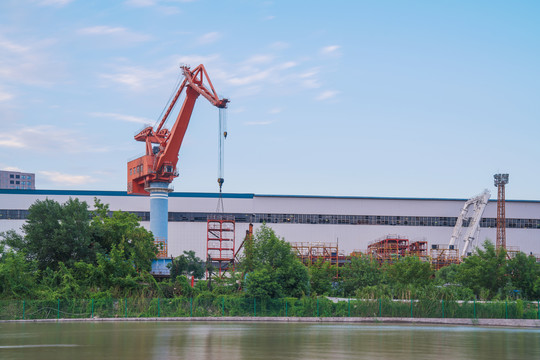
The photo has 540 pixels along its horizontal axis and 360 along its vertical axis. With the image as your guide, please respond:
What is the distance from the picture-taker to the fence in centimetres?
4050

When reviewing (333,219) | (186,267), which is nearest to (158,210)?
(186,267)

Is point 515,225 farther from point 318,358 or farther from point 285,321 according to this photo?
point 318,358

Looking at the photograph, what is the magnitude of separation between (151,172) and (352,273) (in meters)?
21.6

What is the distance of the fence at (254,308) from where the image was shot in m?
40.5

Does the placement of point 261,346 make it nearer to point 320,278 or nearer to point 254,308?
point 254,308

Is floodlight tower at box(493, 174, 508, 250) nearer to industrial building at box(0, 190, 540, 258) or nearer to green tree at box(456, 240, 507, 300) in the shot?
industrial building at box(0, 190, 540, 258)

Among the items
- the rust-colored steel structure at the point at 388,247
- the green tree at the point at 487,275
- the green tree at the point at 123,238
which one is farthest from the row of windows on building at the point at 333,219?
the green tree at the point at 487,275

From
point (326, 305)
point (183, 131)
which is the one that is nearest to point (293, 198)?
point (183, 131)

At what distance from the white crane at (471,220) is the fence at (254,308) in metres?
34.1

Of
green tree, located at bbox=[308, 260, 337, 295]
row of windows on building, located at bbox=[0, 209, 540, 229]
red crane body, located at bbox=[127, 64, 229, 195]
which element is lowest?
green tree, located at bbox=[308, 260, 337, 295]

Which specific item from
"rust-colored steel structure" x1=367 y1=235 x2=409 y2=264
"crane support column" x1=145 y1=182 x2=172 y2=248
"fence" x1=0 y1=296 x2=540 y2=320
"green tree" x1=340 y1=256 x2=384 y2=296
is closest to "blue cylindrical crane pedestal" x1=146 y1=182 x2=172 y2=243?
"crane support column" x1=145 y1=182 x2=172 y2=248

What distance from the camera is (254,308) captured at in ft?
140

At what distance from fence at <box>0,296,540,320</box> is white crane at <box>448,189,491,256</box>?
34082mm

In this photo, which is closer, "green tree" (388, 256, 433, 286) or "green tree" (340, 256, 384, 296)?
"green tree" (388, 256, 433, 286)
